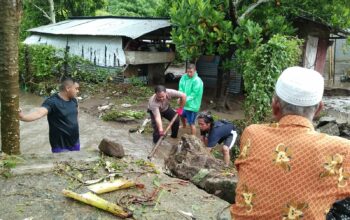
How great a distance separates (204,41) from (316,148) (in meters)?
9.83

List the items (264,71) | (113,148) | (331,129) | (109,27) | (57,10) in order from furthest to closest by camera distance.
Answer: (57,10), (109,27), (331,129), (264,71), (113,148)

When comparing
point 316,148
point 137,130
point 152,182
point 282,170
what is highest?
point 316,148

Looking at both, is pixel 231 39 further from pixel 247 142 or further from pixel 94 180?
pixel 247 142

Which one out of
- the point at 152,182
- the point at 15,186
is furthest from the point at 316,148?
the point at 15,186

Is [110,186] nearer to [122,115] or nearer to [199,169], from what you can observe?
[199,169]

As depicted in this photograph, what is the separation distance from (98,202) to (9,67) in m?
1.78

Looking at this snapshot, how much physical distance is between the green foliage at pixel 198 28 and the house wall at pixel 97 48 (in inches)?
149

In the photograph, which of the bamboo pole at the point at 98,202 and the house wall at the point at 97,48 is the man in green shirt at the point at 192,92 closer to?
the bamboo pole at the point at 98,202

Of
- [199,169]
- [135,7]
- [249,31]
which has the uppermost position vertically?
[135,7]

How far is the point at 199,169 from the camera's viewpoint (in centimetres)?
490

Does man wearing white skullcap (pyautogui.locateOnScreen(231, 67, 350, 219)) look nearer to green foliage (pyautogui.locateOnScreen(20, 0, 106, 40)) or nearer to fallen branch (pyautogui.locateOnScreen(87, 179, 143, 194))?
fallen branch (pyautogui.locateOnScreen(87, 179, 143, 194))

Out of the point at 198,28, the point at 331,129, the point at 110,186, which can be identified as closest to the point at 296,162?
the point at 110,186

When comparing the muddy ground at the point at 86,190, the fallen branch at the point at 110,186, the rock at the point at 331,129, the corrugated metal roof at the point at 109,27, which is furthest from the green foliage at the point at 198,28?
the fallen branch at the point at 110,186

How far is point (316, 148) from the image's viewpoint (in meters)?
2.04
